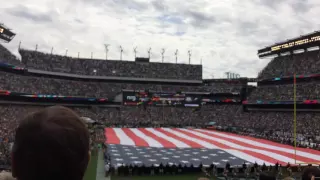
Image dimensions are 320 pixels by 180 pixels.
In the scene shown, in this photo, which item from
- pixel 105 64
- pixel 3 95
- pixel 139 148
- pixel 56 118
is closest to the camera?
pixel 56 118

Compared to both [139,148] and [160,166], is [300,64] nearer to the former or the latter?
[139,148]

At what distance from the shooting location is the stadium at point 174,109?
27.4 m

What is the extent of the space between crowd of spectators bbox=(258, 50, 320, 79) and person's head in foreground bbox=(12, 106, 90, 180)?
62.2m

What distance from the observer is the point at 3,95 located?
175 ft

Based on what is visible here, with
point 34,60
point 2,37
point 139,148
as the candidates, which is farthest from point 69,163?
point 34,60

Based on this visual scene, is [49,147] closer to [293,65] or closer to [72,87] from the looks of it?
[293,65]

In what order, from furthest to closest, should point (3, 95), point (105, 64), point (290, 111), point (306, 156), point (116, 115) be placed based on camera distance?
1. point (105, 64)
2. point (116, 115)
3. point (290, 111)
4. point (3, 95)
5. point (306, 156)

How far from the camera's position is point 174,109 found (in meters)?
74.5

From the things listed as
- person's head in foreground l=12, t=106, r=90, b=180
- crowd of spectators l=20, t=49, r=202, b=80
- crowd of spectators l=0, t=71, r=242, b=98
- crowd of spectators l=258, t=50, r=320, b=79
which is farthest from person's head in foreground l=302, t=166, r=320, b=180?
crowd of spectators l=20, t=49, r=202, b=80

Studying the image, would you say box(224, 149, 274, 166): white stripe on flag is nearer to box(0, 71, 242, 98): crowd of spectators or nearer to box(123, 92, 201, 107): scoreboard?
box(123, 92, 201, 107): scoreboard

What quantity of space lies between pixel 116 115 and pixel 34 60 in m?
25.6

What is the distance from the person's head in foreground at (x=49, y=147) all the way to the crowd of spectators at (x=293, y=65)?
6219cm

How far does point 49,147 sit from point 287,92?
2568 inches

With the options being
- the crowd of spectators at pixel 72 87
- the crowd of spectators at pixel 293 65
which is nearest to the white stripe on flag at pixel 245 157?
the crowd of spectators at pixel 293 65
